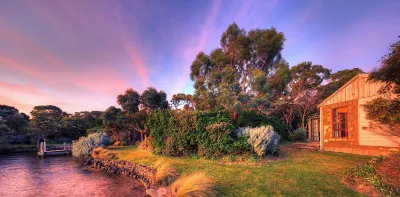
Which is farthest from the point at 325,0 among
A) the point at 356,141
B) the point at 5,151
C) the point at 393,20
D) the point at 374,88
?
the point at 5,151

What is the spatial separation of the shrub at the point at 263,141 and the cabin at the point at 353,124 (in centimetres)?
446

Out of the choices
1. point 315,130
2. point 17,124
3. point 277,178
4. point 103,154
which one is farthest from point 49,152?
point 315,130

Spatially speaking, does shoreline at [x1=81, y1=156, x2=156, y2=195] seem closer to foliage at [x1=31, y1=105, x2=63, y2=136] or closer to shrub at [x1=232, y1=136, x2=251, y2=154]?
shrub at [x1=232, y1=136, x2=251, y2=154]

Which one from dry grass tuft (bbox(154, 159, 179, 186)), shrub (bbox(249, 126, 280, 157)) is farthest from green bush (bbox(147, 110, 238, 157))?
dry grass tuft (bbox(154, 159, 179, 186))

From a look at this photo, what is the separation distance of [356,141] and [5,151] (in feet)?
117

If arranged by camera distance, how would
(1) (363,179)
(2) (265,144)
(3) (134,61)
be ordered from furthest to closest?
1. (3) (134,61)
2. (2) (265,144)
3. (1) (363,179)

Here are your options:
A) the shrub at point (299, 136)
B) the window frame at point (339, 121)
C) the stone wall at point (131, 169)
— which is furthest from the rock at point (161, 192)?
the shrub at point (299, 136)

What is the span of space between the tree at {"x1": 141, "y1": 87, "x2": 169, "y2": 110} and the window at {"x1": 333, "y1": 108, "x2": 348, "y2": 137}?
17629 millimetres

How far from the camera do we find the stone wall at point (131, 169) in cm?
893

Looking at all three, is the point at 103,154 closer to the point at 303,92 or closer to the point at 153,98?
the point at 153,98

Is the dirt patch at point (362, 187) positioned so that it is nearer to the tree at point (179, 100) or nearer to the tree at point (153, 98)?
the tree at point (179, 100)

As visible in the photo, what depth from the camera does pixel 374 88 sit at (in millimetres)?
9391

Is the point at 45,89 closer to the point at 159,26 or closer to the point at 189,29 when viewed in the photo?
the point at 159,26

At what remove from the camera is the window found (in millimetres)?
11156
